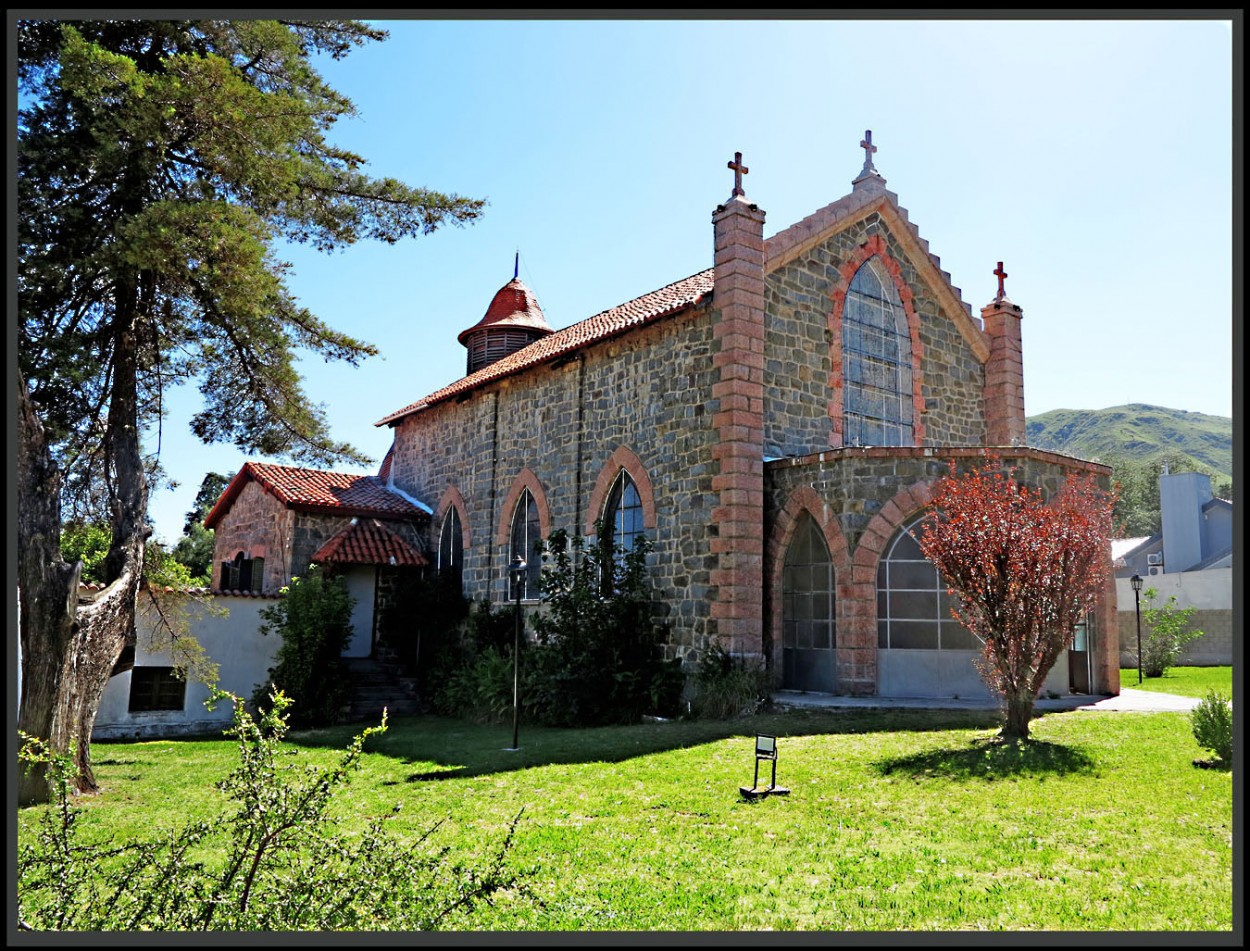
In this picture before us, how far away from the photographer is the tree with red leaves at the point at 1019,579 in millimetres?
10359

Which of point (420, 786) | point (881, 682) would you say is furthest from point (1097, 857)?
point (881, 682)

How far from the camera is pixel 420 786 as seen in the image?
10383 millimetres

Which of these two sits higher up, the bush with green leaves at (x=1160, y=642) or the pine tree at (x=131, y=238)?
the pine tree at (x=131, y=238)

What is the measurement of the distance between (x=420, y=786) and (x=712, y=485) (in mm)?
6909

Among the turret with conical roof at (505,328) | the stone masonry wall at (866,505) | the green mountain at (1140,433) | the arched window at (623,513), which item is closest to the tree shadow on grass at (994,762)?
the stone masonry wall at (866,505)

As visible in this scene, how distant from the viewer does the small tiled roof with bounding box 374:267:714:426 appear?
16.4 m

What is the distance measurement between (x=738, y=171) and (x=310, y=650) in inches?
472

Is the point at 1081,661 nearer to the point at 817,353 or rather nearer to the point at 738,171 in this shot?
the point at 817,353

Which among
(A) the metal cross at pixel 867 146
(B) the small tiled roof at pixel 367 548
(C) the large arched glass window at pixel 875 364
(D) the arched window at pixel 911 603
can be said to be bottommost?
(D) the arched window at pixel 911 603

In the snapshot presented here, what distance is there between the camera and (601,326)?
19297 millimetres

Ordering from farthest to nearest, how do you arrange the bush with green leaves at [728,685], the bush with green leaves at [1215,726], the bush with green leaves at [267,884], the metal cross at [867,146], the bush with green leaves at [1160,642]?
the bush with green leaves at [1160,642], the metal cross at [867,146], the bush with green leaves at [728,685], the bush with green leaves at [1215,726], the bush with green leaves at [267,884]

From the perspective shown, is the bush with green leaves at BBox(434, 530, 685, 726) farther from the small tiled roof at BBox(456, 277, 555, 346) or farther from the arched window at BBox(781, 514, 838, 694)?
the small tiled roof at BBox(456, 277, 555, 346)

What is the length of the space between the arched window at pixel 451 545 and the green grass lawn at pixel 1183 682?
15.2 meters

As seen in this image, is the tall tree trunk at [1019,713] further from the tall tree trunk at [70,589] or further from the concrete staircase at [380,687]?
the concrete staircase at [380,687]
